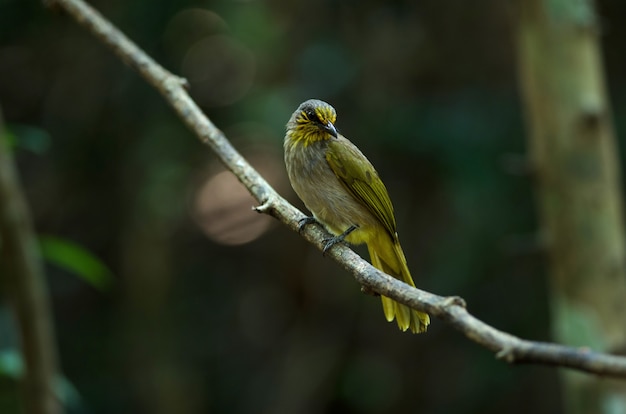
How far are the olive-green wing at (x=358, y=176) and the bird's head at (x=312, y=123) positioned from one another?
8cm

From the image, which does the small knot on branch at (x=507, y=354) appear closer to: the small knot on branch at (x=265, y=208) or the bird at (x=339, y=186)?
the small knot on branch at (x=265, y=208)

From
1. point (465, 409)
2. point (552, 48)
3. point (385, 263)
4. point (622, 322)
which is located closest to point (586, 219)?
point (622, 322)

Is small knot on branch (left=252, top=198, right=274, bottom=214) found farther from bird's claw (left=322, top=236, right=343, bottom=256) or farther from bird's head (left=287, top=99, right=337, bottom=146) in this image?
bird's head (left=287, top=99, right=337, bottom=146)

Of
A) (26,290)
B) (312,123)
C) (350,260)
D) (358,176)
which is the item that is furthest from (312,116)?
(26,290)

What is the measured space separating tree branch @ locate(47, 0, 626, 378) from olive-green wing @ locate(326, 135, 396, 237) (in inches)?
8.5

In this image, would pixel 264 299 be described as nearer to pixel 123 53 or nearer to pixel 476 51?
pixel 476 51

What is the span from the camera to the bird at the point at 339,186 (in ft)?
9.68

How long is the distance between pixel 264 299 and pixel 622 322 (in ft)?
16.4

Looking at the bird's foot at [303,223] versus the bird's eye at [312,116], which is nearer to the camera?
the bird's foot at [303,223]

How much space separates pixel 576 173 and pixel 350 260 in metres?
2.70

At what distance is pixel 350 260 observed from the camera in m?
2.14

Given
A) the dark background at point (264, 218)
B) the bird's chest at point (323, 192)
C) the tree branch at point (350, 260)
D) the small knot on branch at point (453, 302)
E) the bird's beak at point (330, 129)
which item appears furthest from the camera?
the dark background at point (264, 218)

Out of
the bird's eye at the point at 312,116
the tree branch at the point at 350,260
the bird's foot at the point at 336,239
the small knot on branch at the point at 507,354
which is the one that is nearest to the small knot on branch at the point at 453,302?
the tree branch at the point at 350,260

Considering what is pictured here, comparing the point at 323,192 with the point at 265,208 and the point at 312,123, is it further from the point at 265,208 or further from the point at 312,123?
the point at 265,208
